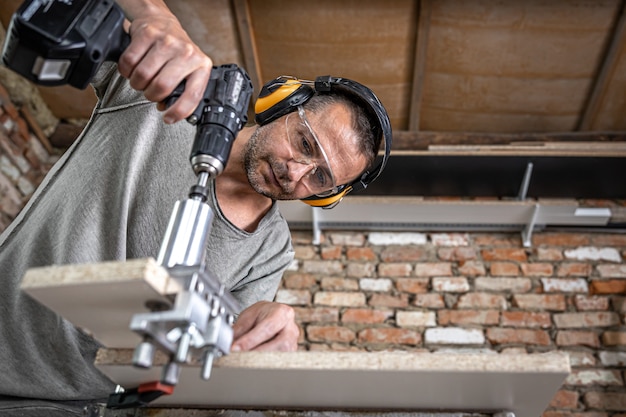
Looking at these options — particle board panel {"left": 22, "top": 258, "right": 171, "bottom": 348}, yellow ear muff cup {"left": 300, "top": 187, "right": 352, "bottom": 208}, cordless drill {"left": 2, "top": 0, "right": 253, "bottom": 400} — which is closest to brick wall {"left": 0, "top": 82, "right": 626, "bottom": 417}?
yellow ear muff cup {"left": 300, "top": 187, "right": 352, "bottom": 208}

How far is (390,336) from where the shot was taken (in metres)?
2.74

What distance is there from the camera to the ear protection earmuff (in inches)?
62.2

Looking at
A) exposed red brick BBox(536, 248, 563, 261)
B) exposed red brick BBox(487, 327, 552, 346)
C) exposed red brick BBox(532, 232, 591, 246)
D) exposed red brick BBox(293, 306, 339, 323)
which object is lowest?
exposed red brick BBox(487, 327, 552, 346)

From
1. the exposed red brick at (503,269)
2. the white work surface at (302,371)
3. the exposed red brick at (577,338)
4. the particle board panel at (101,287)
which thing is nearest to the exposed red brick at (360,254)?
the exposed red brick at (503,269)

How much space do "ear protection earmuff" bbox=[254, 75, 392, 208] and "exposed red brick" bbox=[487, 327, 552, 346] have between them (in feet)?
4.42

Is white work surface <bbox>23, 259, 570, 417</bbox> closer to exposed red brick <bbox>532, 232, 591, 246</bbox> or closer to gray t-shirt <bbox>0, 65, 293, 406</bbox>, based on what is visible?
gray t-shirt <bbox>0, 65, 293, 406</bbox>

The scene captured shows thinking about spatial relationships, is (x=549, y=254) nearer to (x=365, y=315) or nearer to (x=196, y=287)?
(x=365, y=315)

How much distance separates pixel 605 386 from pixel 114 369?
227cm

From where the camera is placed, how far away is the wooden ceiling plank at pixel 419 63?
A: 2678 millimetres

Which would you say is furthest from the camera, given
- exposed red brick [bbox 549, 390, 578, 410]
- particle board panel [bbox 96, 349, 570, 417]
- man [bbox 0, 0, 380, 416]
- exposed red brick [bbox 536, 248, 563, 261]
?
exposed red brick [bbox 536, 248, 563, 261]

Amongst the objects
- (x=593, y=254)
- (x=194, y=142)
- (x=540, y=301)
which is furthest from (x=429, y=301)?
(x=194, y=142)

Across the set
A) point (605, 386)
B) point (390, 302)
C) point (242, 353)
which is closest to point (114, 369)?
point (242, 353)

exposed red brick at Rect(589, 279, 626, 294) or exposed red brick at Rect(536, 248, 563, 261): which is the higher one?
exposed red brick at Rect(536, 248, 563, 261)

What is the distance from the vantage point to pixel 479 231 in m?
3.06
